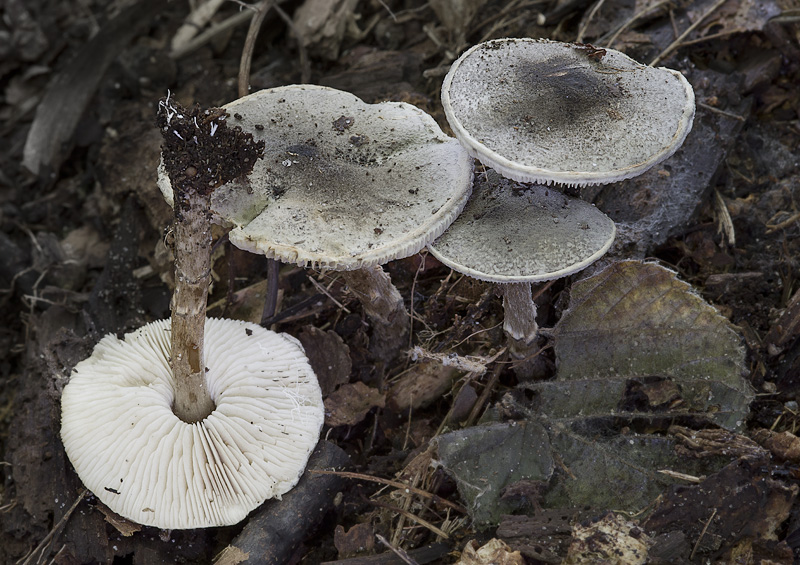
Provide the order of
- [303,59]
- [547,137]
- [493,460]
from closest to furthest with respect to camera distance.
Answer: [547,137] < [493,460] < [303,59]

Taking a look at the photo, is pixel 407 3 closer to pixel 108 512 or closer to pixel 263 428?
pixel 263 428

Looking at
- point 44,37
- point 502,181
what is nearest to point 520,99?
point 502,181

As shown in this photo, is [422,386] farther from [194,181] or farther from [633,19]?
[633,19]

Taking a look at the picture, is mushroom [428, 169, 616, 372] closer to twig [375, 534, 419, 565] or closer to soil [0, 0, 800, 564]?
soil [0, 0, 800, 564]

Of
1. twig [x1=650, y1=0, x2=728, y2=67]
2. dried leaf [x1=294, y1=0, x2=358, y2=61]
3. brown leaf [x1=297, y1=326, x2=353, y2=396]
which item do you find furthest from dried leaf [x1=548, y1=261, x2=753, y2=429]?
dried leaf [x1=294, y1=0, x2=358, y2=61]

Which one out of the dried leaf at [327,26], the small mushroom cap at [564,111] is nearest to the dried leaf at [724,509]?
the small mushroom cap at [564,111]

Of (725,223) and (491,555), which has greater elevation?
(725,223)

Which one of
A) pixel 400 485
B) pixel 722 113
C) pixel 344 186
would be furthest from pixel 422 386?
pixel 722 113
